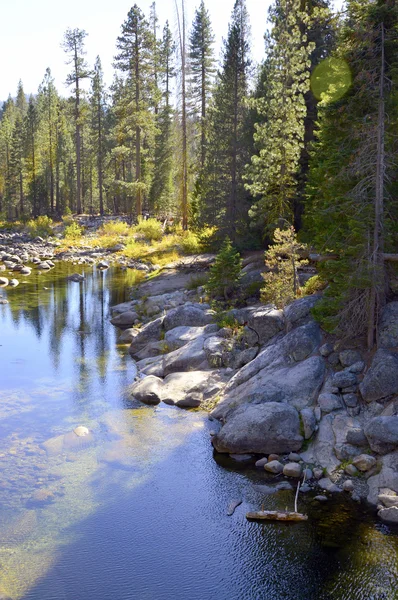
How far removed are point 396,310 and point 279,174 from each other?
37.9 feet

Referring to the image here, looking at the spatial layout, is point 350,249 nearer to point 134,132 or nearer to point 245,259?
point 245,259

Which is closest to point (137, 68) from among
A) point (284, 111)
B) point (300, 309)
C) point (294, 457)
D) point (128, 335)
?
point (284, 111)

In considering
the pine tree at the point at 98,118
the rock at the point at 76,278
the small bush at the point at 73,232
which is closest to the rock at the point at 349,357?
the rock at the point at 76,278

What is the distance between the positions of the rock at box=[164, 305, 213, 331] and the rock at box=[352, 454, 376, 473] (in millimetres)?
9202

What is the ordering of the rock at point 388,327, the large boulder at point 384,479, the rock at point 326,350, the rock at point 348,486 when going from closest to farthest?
1. the large boulder at point 384,479
2. the rock at point 348,486
3. the rock at point 388,327
4. the rock at point 326,350

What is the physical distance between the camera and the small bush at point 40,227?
166 feet

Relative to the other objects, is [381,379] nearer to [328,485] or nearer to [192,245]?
[328,485]

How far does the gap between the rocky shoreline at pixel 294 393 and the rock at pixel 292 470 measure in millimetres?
20

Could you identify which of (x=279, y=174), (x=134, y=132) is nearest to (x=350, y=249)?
(x=279, y=174)

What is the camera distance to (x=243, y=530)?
923 cm

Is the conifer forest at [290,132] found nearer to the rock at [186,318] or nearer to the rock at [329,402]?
the rock at [329,402]

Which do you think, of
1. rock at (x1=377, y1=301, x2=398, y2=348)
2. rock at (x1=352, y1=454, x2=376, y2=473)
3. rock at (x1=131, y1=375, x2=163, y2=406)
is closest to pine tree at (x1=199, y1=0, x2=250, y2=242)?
rock at (x1=131, y1=375, x2=163, y2=406)

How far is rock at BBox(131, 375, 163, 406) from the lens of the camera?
48.2ft

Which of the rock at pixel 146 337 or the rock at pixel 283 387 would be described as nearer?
the rock at pixel 283 387
